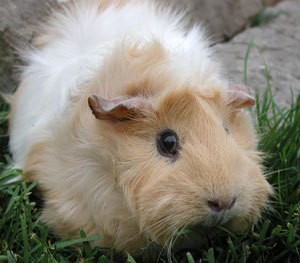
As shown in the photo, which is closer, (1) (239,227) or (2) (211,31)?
(1) (239,227)

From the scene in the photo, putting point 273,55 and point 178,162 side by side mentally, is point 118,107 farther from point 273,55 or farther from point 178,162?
A: point 273,55

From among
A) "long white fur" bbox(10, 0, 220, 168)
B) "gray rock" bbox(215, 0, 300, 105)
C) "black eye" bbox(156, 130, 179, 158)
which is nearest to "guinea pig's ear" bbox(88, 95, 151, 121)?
"black eye" bbox(156, 130, 179, 158)

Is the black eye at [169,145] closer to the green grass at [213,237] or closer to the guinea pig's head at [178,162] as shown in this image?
the guinea pig's head at [178,162]

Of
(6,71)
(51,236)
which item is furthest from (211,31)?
(51,236)

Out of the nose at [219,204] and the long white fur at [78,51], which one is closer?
the nose at [219,204]

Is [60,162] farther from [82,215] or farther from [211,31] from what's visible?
[211,31]

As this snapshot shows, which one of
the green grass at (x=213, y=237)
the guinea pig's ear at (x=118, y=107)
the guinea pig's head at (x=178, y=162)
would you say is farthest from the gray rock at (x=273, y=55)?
the guinea pig's ear at (x=118, y=107)

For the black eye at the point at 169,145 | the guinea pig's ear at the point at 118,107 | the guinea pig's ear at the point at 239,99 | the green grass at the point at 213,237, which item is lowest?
the green grass at the point at 213,237

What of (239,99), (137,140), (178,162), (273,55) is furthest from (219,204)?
(273,55)

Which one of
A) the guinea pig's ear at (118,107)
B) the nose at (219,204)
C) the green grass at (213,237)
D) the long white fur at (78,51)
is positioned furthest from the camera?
the long white fur at (78,51)
